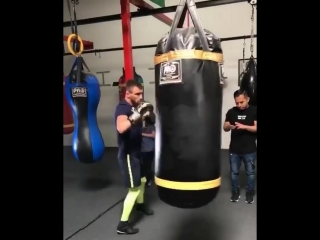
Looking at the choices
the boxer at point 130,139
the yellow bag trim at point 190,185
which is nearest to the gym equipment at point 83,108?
the boxer at point 130,139

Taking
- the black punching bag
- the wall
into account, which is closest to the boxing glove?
the black punching bag

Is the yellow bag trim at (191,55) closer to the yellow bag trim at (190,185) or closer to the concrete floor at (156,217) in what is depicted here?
the yellow bag trim at (190,185)

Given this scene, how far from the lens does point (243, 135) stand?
2.68 m

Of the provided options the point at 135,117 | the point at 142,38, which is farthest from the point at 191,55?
the point at 142,38

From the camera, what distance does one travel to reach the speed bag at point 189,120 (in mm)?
1110

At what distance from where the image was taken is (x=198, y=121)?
43.9 inches

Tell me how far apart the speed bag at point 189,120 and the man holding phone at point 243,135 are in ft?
4.82

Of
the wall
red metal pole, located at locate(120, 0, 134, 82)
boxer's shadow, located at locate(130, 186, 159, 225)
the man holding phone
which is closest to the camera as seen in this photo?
red metal pole, located at locate(120, 0, 134, 82)

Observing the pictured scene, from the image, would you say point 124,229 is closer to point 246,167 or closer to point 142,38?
point 246,167

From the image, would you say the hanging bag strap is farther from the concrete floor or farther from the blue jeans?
the blue jeans

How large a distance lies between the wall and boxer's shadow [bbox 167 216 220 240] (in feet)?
8.35

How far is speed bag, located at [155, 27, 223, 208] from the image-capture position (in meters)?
1.11
